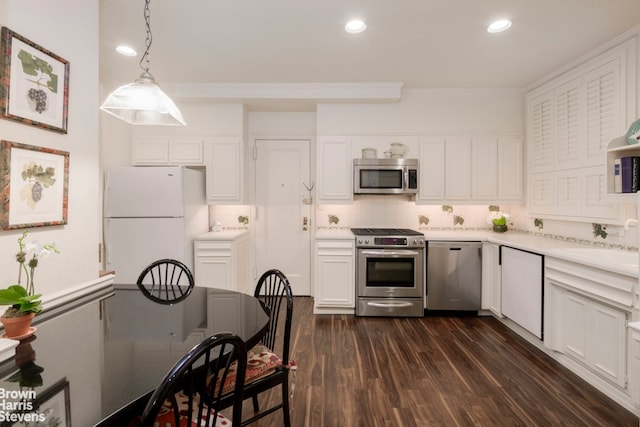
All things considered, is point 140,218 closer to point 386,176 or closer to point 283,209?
point 283,209

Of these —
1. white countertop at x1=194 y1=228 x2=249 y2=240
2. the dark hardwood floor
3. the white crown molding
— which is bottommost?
the dark hardwood floor

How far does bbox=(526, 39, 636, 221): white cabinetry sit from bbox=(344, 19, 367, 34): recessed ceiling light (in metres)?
2.09

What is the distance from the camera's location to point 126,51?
2.78 meters

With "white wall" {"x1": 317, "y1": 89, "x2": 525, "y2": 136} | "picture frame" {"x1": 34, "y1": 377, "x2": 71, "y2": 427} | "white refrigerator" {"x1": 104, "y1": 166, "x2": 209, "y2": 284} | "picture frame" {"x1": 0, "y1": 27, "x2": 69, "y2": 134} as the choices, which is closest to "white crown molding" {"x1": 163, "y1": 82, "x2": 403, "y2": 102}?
"white wall" {"x1": 317, "y1": 89, "x2": 525, "y2": 136}

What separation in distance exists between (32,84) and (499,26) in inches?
118

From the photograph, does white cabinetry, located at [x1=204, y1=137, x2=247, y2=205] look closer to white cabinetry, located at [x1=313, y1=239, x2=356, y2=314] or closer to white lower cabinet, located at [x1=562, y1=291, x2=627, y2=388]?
white cabinetry, located at [x1=313, y1=239, x2=356, y2=314]

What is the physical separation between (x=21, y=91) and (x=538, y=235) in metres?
4.47

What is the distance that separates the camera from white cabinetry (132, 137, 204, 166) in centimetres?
379

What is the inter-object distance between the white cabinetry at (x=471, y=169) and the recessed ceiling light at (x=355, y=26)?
1.74m

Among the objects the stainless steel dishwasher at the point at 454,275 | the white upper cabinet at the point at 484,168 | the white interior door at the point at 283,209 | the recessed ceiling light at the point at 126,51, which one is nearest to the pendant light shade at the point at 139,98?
the recessed ceiling light at the point at 126,51

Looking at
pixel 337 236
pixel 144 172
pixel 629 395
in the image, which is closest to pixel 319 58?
pixel 337 236

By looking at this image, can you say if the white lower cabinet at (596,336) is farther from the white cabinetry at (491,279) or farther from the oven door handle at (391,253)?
the oven door handle at (391,253)

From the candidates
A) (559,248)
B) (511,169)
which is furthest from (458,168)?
(559,248)

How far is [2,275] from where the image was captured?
4.26 feet
